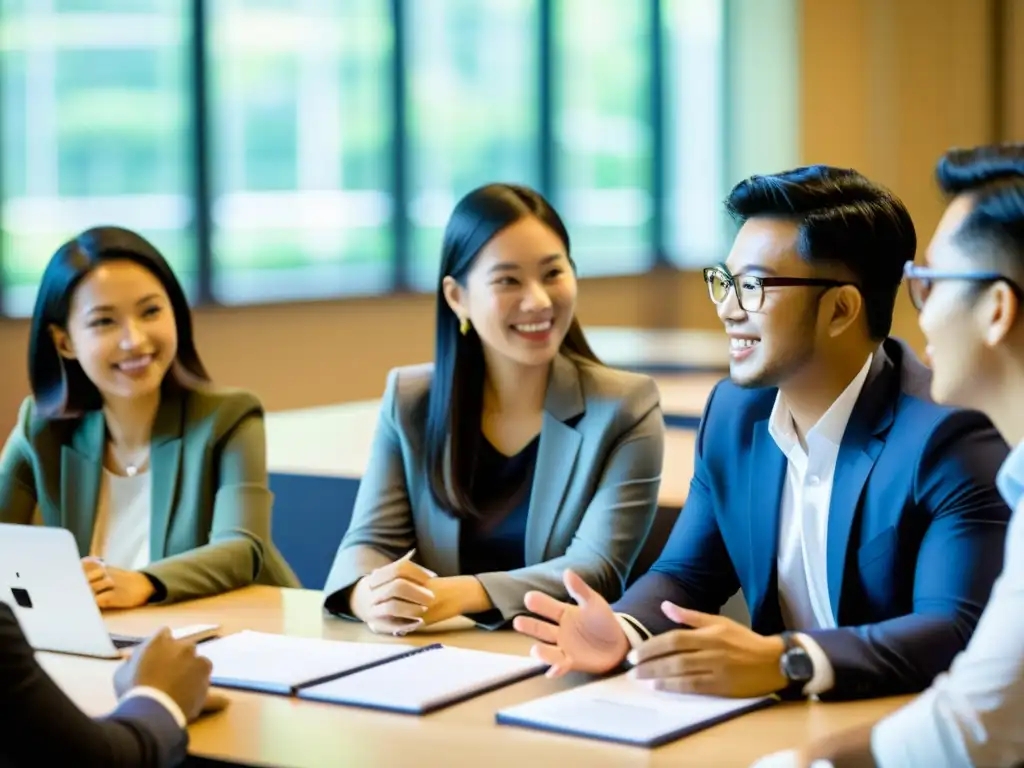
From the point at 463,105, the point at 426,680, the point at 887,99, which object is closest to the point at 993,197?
the point at 426,680

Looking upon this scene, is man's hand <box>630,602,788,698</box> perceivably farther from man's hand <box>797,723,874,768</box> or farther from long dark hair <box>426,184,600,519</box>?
long dark hair <box>426,184,600,519</box>

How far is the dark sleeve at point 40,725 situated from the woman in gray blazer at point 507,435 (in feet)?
3.48

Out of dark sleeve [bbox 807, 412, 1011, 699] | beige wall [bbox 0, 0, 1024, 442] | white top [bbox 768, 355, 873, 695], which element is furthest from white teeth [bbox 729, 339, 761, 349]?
beige wall [bbox 0, 0, 1024, 442]

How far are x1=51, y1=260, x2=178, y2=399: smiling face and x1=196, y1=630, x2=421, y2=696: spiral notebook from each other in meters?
0.83

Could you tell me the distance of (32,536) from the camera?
7.82 feet

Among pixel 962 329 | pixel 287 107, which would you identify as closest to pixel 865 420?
pixel 962 329

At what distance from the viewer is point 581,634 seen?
2.26m

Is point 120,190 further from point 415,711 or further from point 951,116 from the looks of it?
point 951,116

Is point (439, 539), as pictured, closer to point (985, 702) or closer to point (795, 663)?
point (795, 663)

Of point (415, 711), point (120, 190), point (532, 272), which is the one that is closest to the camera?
point (415, 711)

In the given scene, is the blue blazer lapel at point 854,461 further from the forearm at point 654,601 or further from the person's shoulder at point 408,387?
the person's shoulder at point 408,387

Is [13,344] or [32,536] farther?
[13,344]

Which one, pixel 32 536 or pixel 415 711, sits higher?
pixel 32 536

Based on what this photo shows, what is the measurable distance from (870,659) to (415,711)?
606 mm
